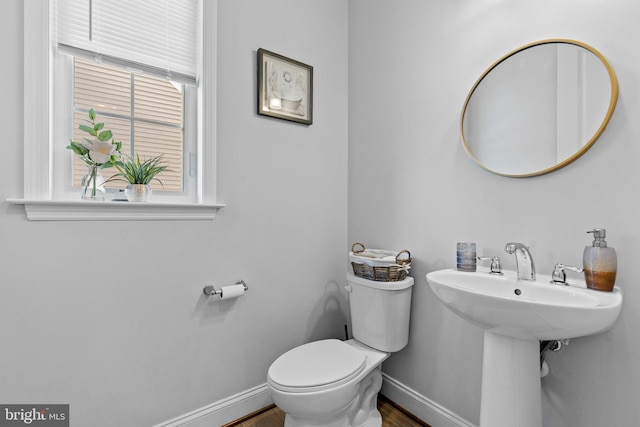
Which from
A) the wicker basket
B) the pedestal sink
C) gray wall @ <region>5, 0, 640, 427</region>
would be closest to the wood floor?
gray wall @ <region>5, 0, 640, 427</region>

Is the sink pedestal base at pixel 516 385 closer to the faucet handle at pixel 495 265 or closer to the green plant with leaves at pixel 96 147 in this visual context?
the faucet handle at pixel 495 265

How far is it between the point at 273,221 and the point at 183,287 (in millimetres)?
560

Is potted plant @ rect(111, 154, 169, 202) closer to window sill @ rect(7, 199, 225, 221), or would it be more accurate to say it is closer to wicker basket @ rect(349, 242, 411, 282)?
window sill @ rect(7, 199, 225, 221)

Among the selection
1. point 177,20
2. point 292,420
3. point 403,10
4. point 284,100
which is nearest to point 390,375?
point 292,420

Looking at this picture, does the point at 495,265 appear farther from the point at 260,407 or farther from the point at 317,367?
the point at 260,407

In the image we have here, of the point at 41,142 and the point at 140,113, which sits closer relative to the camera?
the point at 41,142

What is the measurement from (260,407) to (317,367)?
1.91 feet

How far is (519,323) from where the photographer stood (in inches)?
34.8

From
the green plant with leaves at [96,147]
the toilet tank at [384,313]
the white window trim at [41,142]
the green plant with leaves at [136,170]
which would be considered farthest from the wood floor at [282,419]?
the green plant with leaves at [96,147]

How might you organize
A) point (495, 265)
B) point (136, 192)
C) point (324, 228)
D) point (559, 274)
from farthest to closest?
point (324, 228)
point (136, 192)
point (495, 265)
point (559, 274)

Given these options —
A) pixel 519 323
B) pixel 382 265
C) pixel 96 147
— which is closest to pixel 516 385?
pixel 519 323

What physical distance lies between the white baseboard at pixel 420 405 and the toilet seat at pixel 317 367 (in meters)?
0.45

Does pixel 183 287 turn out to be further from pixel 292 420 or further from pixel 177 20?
pixel 177 20

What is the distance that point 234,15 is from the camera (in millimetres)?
1556
